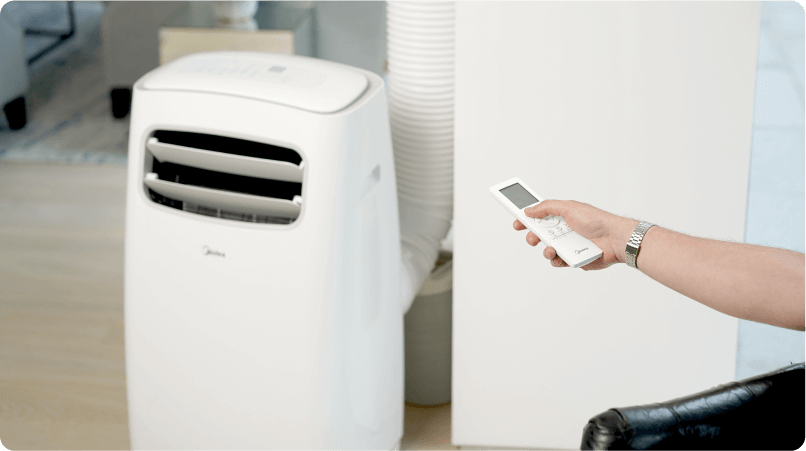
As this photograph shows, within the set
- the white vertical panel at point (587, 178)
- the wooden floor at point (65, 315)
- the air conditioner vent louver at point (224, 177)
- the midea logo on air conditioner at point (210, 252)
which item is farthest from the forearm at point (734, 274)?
the wooden floor at point (65, 315)

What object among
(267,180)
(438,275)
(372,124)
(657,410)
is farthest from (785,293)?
(438,275)

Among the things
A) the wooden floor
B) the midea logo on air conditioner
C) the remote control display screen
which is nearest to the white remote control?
the remote control display screen

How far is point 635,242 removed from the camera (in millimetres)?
1002

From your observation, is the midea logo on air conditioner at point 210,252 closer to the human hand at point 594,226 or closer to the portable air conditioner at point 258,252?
the portable air conditioner at point 258,252

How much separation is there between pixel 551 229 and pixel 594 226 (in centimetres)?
6

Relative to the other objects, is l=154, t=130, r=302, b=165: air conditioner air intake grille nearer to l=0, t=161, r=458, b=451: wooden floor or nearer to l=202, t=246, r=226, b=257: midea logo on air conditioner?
l=202, t=246, r=226, b=257: midea logo on air conditioner

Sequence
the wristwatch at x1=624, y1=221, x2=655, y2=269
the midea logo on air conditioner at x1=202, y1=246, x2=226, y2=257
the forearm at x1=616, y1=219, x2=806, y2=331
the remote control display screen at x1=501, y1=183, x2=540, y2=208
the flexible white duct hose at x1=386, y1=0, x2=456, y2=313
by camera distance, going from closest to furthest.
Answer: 1. the forearm at x1=616, y1=219, x2=806, y2=331
2. the wristwatch at x1=624, y1=221, x2=655, y2=269
3. the remote control display screen at x1=501, y1=183, x2=540, y2=208
4. the midea logo on air conditioner at x1=202, y1=246, x2=226, y2=257
5. the flexible white duct hose at x1=386, y1=0, x2=456, y2=313

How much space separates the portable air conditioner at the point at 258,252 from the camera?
48.0 inches

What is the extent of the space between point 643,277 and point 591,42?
0.43 m

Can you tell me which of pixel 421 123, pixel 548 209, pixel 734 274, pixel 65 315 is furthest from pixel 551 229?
pixel 65 315

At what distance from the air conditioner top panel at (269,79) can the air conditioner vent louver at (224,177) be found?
0.09 metres

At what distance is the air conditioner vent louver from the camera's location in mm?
1229

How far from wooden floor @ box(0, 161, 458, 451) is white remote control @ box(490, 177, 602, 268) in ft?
2.23

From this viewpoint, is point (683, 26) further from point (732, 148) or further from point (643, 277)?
point (643, 277)
